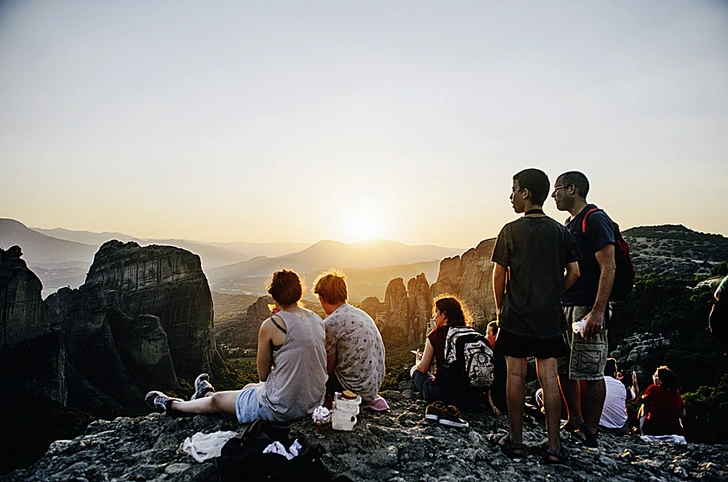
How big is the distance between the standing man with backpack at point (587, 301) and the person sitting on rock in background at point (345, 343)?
2.58 metres

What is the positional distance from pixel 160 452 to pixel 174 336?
63.4 m

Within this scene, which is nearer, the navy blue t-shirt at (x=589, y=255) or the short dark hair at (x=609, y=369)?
the navy blue t-shirt at (x=589, y=255)

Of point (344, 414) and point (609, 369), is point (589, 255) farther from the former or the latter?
point (344, 414)

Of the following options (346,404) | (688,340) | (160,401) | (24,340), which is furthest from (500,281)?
(24,340)

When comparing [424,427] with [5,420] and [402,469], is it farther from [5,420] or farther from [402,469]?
[5,420]

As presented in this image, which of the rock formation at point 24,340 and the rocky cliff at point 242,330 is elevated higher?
the rock formation at point 24,340

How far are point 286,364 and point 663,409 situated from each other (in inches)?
250

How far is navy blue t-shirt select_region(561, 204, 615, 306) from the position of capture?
5.20m

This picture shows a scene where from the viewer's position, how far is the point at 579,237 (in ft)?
17.9

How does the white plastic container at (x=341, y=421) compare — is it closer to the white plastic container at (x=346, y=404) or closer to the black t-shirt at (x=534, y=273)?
the white plastic container at (x=346, y=404)

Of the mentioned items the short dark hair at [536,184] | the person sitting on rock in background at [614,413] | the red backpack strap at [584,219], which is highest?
the short dark hair at [536,184]

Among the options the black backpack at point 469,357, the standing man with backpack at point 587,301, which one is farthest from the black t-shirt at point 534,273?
the black backpack at point 469,357

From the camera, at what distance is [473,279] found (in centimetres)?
7456

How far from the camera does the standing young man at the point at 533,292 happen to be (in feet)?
15.4
